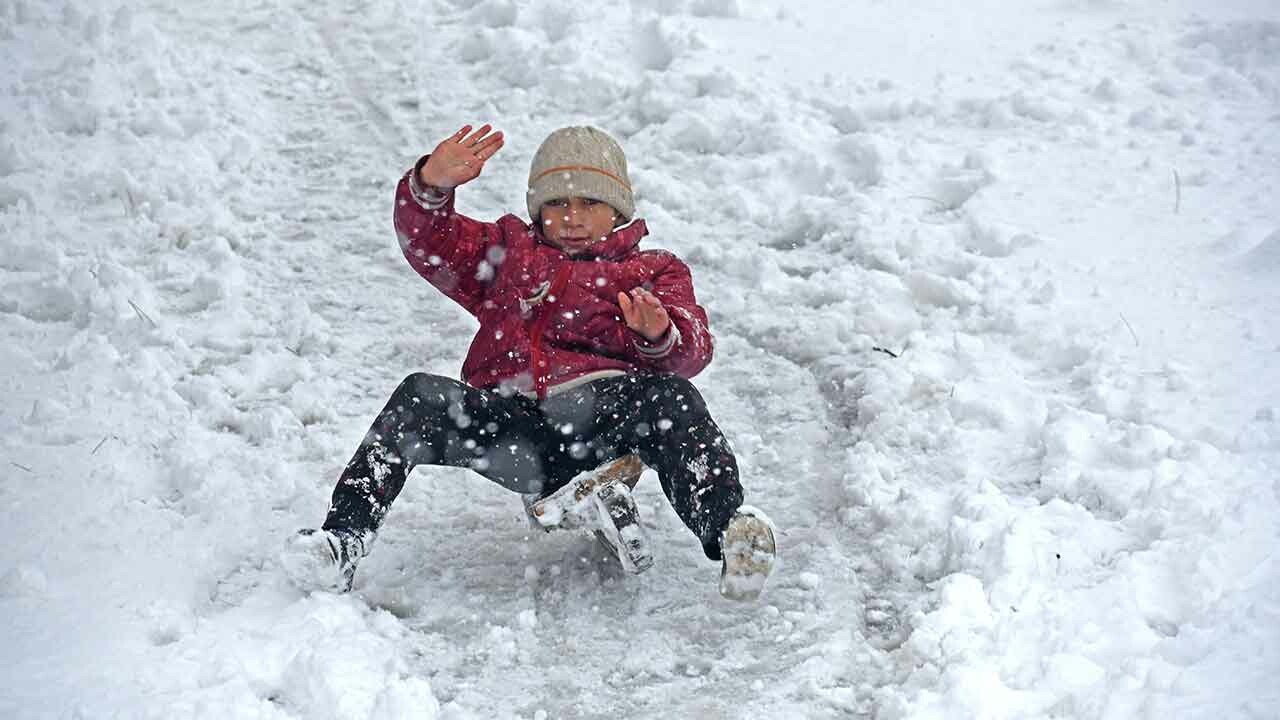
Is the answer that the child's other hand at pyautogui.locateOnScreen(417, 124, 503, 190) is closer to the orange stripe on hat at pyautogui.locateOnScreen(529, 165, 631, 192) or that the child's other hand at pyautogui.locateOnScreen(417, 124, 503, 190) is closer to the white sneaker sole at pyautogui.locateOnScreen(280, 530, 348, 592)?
the orange stripe on hat at pyautogui.locateOnScreen(529, 165, 631, 192)

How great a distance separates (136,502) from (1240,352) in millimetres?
3802

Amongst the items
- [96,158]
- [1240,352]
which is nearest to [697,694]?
[1240,352]

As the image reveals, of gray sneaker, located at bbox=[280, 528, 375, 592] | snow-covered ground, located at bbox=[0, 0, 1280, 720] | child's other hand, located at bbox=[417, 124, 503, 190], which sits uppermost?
child's other hand, located at bbox=[417, 124, 503, 190]

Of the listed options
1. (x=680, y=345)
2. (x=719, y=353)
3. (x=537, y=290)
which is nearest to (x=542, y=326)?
(x=537, y=290)

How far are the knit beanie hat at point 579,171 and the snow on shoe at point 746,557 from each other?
1.28 meters

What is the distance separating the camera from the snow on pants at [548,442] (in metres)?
3.67

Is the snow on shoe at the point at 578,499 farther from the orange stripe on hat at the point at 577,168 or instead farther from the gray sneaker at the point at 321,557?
the orange stripe on hat at the point at 577,168

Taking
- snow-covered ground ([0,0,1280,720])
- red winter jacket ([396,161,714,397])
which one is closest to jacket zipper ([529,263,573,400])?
red winter jacket ([396,161,714,397])

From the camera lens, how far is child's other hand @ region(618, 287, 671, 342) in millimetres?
3682

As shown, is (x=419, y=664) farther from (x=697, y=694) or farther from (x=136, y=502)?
(x=136, y=502)

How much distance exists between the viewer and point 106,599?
11.4ft

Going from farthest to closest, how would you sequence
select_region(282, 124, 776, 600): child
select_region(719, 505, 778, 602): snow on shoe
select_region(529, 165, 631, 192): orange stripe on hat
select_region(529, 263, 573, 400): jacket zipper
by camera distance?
select_region(529, 165, 631, 192): orange stripe on hat → select_region(529, 263, 573, 400): jacket zipper → select_region(282, 124, 776, 600): child → select_region(719, 505, 778, 602): snow on shoe

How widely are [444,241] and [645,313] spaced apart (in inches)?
32.4

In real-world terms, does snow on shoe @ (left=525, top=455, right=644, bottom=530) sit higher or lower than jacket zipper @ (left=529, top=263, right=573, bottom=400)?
lower
